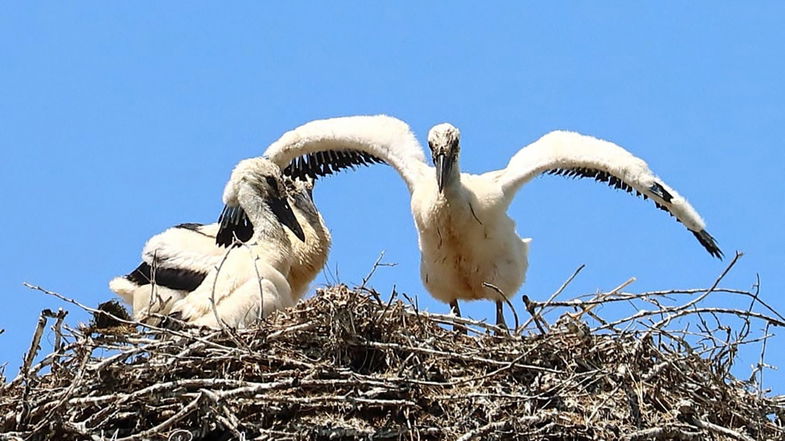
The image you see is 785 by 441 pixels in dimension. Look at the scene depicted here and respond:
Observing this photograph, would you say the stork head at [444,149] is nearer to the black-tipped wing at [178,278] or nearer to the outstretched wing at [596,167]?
the outstretched wing at [596,167]

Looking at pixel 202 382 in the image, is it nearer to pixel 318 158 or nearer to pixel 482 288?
pixel 482 288

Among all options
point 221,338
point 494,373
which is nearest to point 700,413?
point 494,373

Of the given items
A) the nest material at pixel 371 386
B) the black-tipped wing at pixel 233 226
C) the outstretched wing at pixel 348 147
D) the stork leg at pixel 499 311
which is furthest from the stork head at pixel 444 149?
the nest material at pixel 371 386

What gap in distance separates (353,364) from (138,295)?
3.38 meters

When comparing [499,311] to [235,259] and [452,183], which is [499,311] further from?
[235,259]

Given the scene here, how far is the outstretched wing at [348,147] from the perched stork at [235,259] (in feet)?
0.71

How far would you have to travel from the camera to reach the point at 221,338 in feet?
25.2

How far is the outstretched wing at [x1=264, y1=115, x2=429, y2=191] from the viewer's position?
10.3 metres

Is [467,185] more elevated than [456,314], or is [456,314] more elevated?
[467,185]

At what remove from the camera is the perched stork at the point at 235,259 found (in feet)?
28.7

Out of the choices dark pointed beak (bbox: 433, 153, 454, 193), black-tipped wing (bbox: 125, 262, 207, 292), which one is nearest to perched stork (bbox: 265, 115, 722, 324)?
dark pointed beak (bbox: 433, 153, 454, 193)

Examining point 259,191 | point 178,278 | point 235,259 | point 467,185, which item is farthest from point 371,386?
point 178,278

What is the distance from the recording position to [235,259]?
9.20 m

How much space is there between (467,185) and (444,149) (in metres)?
0.36
